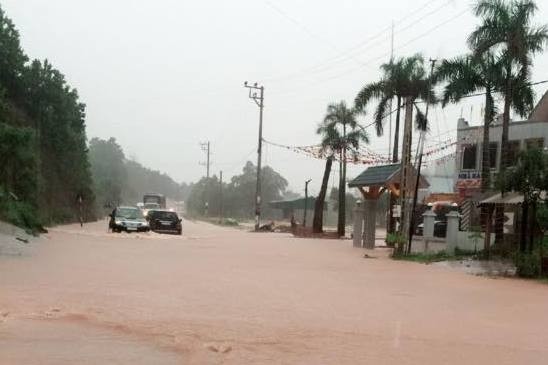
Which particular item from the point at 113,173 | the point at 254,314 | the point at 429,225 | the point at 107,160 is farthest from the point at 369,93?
the point at 107,160

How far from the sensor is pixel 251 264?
21.0 meters

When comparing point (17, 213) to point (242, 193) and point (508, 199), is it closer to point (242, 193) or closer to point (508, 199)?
point (508, 199)

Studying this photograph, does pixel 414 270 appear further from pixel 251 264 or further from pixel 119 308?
pixel 119 308

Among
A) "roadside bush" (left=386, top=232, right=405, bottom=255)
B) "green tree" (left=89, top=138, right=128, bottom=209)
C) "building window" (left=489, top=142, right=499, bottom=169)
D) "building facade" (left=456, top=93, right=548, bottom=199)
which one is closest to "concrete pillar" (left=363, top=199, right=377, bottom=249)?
"roadside bush" (left=386, top=232, right=405, bottom=255)

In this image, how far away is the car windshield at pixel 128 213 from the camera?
35.0 m

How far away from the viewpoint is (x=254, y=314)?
11273 mm

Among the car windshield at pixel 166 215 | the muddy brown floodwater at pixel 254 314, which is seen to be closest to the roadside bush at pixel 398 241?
the muddy brown floodwater at pixel 254 314

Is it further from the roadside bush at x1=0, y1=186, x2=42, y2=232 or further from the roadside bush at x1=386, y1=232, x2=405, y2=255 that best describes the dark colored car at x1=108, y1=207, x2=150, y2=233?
the roadside bush at x1=386, y1=232, x2=405, y2=255

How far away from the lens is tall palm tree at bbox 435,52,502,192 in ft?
96.7

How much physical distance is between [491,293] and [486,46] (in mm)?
15904

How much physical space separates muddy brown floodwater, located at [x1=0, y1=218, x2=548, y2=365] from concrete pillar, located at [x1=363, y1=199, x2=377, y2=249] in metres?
11.5

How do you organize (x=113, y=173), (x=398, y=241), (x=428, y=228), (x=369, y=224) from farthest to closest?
(x=113, y=173), (x=369, y=224), (x=428, y=228), (x=398, y=241)

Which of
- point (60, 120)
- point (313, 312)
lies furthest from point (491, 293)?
point (60, 120)

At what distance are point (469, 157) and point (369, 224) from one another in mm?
11609
